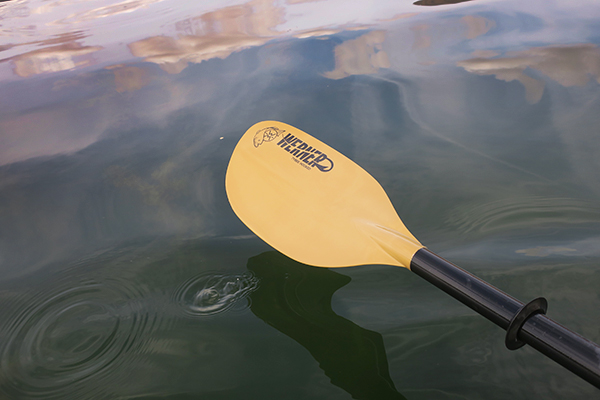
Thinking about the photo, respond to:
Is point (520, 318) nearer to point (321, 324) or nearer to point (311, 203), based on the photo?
point (321, 324)

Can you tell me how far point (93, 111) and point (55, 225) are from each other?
33.9 inches

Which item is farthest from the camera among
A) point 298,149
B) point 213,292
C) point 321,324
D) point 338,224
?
point 298,149

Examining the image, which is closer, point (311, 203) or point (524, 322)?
point (524, 322)

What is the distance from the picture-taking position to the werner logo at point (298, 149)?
5.03 feet

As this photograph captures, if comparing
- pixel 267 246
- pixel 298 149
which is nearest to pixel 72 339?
pixel 267 246

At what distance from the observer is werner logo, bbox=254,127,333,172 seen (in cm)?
153

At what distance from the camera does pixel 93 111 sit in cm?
208

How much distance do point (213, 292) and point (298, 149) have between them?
2.31ft

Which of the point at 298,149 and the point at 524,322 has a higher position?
the point at 298,149

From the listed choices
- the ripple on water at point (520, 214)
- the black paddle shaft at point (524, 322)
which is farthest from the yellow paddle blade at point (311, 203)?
the ripple on water at point (520, 214)

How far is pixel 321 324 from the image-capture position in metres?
1.07

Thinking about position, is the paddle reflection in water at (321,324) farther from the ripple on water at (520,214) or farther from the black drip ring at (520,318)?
the ripple on water at (520,214)

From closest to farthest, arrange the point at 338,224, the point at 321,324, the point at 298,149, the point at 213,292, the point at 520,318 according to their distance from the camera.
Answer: the point at 520,318 < the point at 321,324 < the point at 213,292 < the point at 338,224 < the point at 298,149

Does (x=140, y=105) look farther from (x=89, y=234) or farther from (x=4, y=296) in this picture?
(x=4, y=296)
